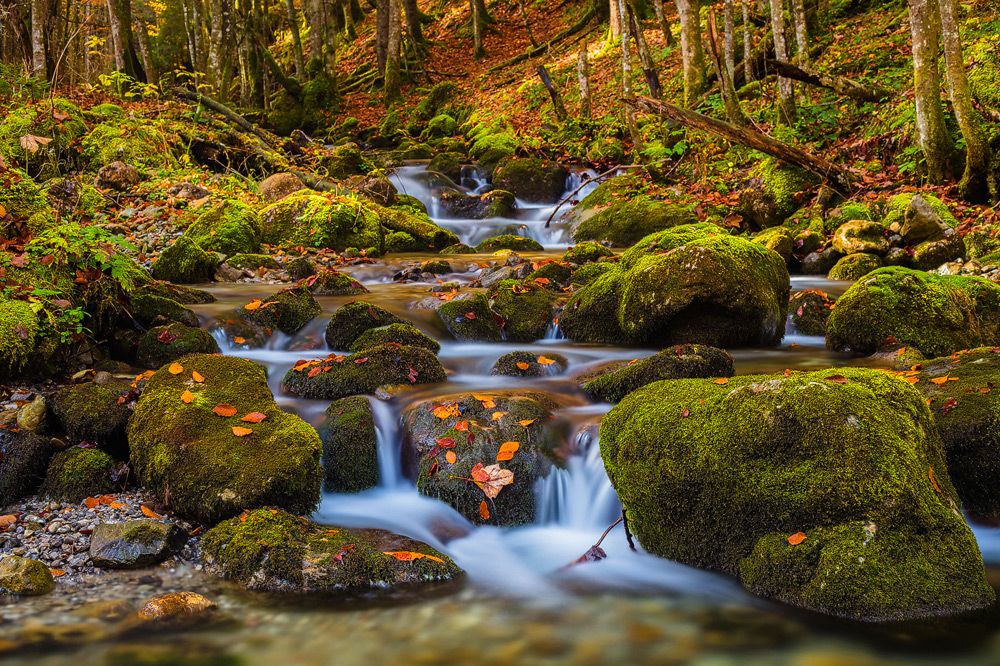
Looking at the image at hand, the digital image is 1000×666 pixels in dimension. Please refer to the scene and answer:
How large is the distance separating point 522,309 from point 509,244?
582 cm

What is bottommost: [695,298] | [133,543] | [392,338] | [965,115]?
[133,543]

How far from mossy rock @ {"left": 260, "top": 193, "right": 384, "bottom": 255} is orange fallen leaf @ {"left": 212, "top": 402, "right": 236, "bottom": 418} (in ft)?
25.8

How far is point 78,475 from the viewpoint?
443 centimetres

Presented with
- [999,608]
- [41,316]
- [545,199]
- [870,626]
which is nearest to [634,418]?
[870,626]

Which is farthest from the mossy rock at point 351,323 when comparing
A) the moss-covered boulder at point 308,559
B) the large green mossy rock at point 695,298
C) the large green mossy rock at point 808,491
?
the large green mossy rock at point 808,491

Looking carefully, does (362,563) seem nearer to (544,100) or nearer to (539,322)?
(539,322)

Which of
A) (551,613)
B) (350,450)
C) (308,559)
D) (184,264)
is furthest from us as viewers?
(184,264)

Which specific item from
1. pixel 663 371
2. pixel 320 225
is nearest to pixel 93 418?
pixel 663 371

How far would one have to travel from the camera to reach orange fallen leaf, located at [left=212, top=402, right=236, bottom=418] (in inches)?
183

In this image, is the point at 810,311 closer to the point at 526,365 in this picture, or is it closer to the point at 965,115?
the point at 526,365

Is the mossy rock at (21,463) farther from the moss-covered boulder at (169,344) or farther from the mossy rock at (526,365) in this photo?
the mossy rock at (526,365)

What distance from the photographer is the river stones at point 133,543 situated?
3723 millimetres

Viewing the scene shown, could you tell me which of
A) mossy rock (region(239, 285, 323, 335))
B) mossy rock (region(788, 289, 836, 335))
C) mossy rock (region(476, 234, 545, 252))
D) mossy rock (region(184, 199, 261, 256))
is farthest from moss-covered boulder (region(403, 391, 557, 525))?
mossy rock (region(476, 234, 545, 252))

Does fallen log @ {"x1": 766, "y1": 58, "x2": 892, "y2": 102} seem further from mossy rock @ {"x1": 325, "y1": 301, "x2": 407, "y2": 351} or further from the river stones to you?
the river stones
